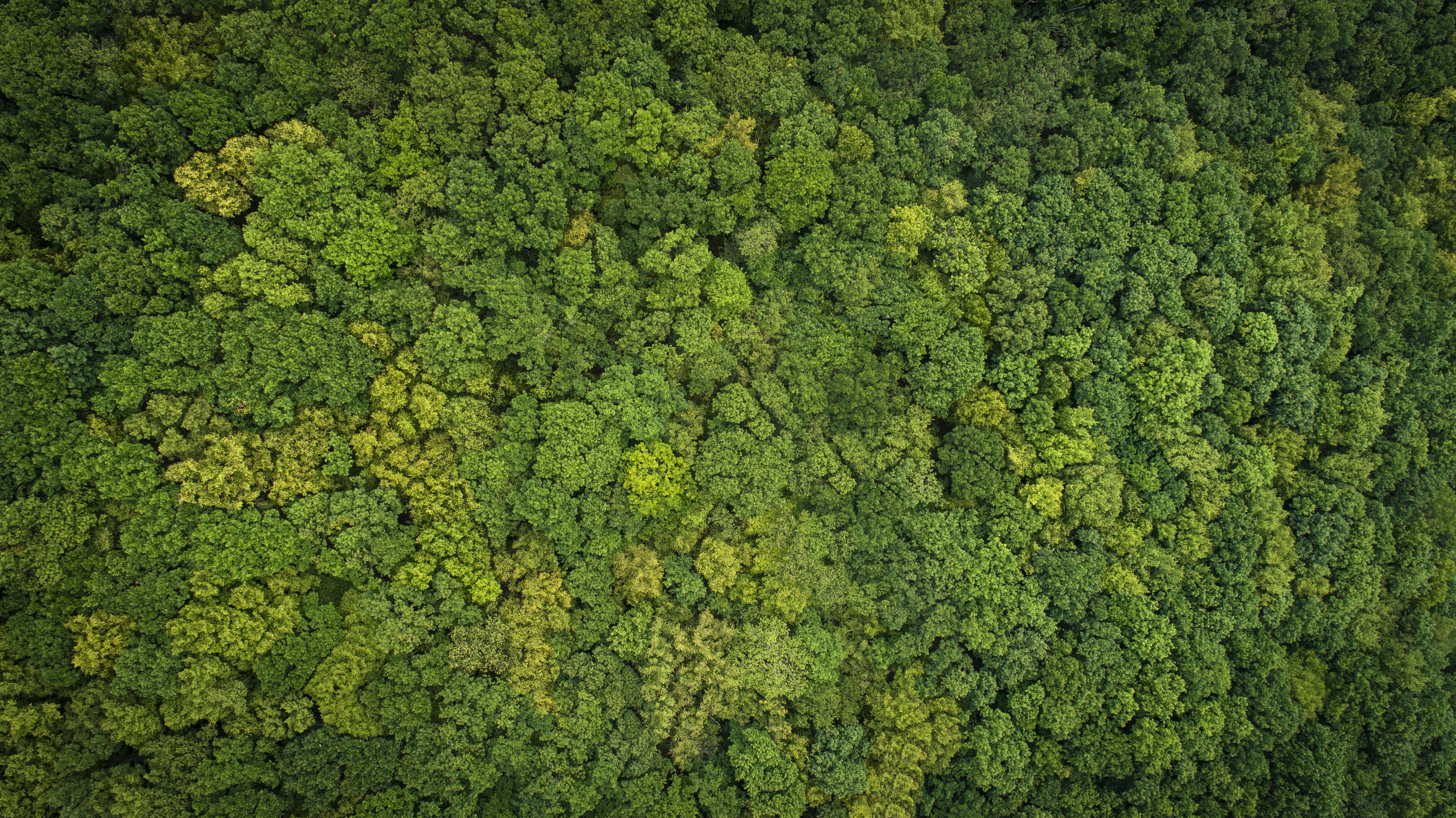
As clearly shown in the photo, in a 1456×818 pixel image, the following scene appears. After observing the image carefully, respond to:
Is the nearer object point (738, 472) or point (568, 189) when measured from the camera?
point (568, 189)

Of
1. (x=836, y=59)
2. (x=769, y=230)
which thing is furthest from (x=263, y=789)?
(x=836, y=59)

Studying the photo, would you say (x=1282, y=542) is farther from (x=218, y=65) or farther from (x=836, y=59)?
(x=218, y=65)

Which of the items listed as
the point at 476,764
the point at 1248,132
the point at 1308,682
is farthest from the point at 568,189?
the point at 1308,682

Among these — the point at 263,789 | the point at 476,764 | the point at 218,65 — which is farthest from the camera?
the point at 476,764

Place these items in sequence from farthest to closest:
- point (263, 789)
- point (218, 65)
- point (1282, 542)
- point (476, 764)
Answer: point (1282, 542), point (476, 764), point (263, 789), point (218, 65)

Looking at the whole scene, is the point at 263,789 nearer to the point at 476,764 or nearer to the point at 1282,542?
the point at 476,764

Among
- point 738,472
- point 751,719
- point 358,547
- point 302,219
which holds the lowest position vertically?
point 751,719

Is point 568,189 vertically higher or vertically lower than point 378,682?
higher
